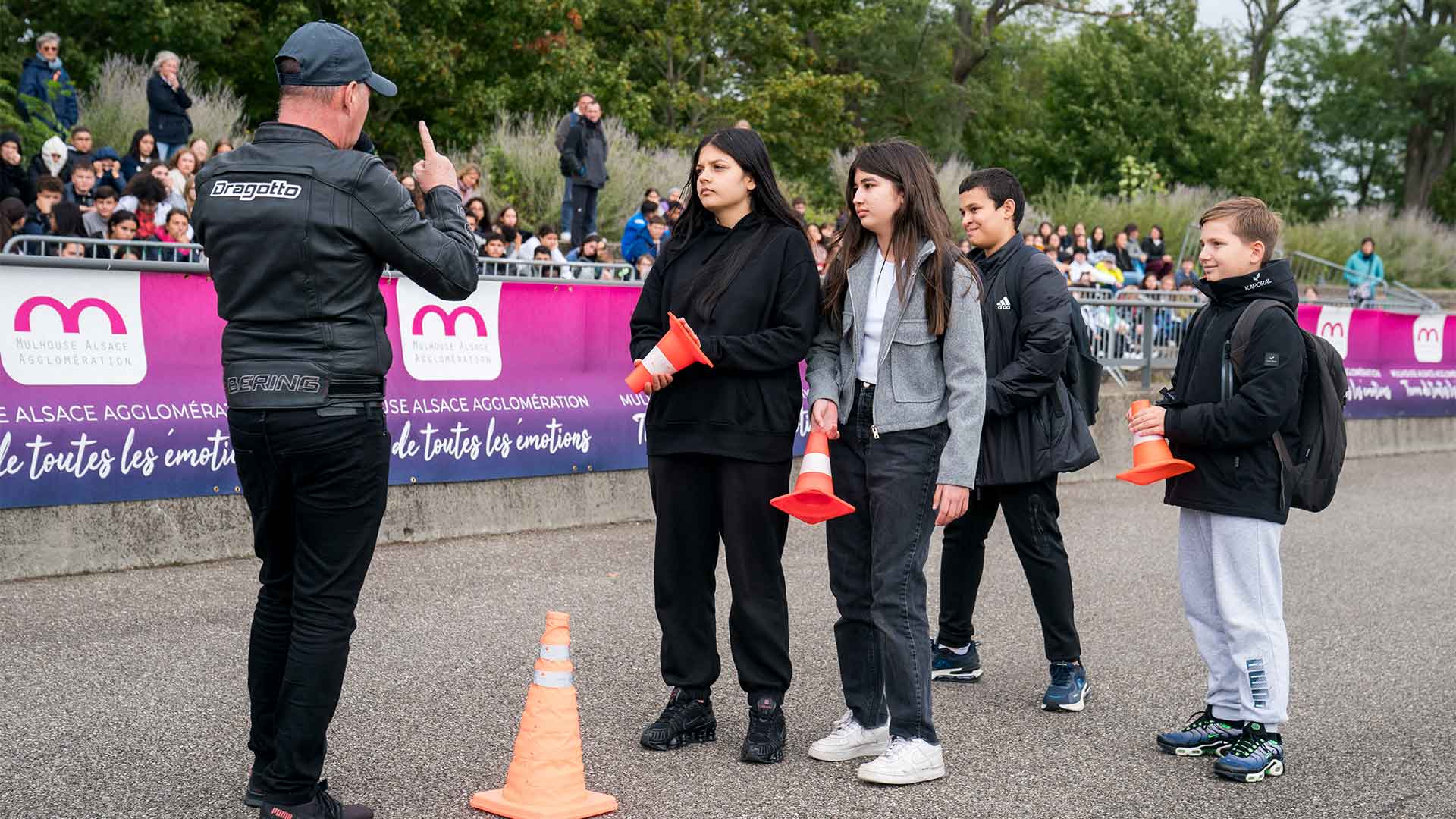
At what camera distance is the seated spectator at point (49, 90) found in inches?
626

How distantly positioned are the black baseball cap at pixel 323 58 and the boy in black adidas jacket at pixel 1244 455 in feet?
9.63

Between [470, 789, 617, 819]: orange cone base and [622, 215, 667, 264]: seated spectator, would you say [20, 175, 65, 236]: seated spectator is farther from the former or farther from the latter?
[470, 789, 617, 819]: orange cone base

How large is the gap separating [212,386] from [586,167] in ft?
29.0

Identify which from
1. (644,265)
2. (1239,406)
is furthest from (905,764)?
(644,265)

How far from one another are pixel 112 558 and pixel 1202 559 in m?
5.56

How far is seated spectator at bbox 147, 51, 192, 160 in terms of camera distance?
15.1 meters

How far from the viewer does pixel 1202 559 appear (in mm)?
5453

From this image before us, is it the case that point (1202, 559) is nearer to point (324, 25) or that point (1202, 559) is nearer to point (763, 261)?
point (763, 261)

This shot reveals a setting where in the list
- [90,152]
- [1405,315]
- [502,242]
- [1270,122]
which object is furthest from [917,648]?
[1270,122]

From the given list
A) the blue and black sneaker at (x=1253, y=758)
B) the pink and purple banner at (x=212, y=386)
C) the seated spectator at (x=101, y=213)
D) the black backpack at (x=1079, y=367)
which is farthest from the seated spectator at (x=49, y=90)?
the blue and black sneaker at (x=1253, y=758)

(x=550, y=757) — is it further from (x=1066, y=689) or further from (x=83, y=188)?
(x=83, y=188)

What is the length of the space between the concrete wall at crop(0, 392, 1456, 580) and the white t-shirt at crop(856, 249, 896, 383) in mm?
4617

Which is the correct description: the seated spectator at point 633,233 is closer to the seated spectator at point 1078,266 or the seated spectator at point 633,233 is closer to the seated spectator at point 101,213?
the seated spectator at point 101,213

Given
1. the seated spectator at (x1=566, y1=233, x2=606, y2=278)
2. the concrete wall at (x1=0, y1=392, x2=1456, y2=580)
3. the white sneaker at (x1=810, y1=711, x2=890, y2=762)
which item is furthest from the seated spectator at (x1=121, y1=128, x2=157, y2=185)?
the white sneaker at (x1=810, y1=711, x2=890, y2=762)
